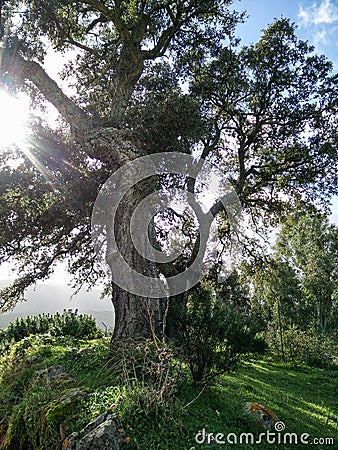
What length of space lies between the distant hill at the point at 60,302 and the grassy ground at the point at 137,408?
144 inches

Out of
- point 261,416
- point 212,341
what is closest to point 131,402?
point 212,341

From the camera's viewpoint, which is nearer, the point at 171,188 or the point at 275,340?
the point at 171,188

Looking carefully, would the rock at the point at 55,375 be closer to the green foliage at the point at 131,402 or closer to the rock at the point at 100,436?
the green foliage at the point at 131,402

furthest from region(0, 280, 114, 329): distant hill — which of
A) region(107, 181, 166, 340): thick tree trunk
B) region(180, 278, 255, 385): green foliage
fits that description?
region(180, 278, 255, 385): green foliage

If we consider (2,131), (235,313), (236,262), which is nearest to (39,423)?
(235,313)

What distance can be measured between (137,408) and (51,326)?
711 cm

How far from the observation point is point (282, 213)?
12758mm

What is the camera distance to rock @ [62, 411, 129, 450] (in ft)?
8.77

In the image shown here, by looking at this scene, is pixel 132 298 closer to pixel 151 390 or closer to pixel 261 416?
pixel 151 390

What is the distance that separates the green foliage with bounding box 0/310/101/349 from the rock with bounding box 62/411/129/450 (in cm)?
677

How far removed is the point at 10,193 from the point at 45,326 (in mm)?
4426

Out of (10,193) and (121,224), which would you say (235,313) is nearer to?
(121,224)

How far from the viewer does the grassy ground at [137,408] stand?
3.05m

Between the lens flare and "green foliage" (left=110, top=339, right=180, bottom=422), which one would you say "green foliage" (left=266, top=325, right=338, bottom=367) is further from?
the lens flare
